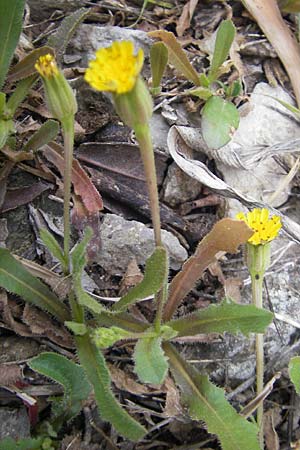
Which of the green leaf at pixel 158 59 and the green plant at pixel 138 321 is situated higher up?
the green leaf at pixel 158 59

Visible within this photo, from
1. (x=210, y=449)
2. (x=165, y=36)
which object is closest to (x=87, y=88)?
(x=165, y=36)

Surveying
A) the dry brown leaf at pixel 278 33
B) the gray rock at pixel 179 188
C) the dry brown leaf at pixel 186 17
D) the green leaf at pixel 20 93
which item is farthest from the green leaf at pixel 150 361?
the dry brown leaf at pixel 186 17

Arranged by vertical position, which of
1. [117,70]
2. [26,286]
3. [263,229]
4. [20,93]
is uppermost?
[117,70]

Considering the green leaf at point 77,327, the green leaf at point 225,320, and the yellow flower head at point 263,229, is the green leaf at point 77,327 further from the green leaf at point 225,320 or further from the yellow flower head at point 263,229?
the yellow flower head at point 263,229

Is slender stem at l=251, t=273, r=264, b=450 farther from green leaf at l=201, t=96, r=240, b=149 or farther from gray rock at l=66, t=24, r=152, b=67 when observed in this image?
gray rock at l=66, t=24, r=152, b=67

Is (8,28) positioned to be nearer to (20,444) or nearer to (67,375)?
(67,375)

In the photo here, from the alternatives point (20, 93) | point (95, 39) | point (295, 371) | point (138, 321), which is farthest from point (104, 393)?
point (95, 39)
